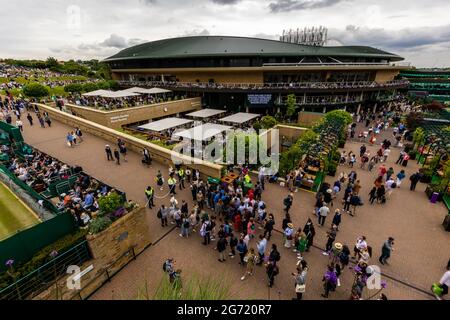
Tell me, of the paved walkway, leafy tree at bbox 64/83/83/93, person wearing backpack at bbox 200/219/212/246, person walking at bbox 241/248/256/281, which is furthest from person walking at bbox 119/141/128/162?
leafy tree at bbox 64/83/83/93

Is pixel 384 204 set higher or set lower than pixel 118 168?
lower

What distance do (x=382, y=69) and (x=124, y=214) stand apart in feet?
166

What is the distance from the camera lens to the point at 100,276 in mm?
8508

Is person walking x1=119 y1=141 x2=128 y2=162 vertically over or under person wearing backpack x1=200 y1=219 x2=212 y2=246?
over

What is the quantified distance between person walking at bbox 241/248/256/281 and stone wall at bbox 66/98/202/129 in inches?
862

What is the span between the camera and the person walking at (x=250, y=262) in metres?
8.44

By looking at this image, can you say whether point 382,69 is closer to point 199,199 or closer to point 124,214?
point 199,199

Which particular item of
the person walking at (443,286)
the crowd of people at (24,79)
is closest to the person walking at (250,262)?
the person walking at (443,286)

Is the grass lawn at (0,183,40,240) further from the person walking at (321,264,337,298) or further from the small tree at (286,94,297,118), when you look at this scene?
the small tree at (286,94,297,118)

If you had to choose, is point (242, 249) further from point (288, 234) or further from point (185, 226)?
point (185, 226)

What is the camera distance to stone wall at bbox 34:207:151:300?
25.0 ft

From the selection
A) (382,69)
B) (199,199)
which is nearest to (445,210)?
(199,199)

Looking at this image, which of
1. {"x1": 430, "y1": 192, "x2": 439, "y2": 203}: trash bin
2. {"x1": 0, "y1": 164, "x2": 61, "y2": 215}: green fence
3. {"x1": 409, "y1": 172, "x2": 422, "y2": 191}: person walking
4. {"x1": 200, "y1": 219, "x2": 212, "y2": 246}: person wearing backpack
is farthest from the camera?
{"x1": 409, "y1": 172, "x2": 422, "y2": 191}: person walking
